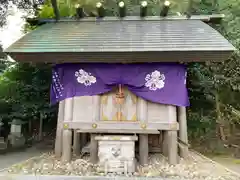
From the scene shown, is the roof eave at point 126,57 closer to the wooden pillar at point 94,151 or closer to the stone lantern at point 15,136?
the wooden pillar at point 94,151

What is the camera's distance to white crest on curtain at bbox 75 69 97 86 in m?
6.55

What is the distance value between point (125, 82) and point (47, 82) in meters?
5.13

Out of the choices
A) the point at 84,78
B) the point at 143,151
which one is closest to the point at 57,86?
the point at 84,78

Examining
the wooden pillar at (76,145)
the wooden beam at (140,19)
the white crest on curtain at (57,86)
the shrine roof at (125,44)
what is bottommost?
the wooden pillar at (76,145)

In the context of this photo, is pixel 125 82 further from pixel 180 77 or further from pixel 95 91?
pixel 180 77

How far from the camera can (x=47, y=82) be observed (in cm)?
1040

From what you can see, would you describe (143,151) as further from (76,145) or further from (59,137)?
(59,137)

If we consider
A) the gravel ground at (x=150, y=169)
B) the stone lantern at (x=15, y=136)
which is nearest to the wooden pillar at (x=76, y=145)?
the gravel ground at (x=150, y=169)

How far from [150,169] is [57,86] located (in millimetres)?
3274

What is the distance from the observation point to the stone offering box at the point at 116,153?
5445 millimetres

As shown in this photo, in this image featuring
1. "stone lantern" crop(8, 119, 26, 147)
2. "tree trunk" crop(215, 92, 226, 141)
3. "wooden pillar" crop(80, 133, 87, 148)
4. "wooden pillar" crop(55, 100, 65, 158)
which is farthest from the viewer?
"tree trunk" crop(215, 92, 226, 141)

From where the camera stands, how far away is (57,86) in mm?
6707

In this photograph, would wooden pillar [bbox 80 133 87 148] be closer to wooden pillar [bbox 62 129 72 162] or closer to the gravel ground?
the gravel ground

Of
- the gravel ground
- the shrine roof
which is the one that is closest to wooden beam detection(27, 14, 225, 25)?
the shrine roof
